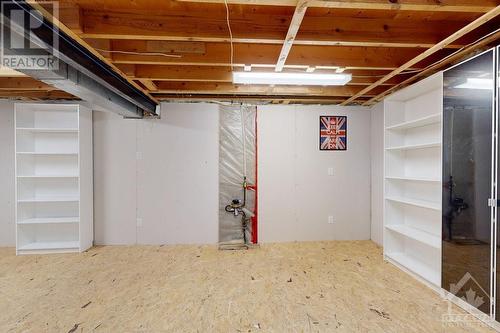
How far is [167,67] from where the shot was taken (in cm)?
283

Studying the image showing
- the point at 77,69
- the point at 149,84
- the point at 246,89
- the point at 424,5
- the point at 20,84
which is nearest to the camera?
the point at 424,5

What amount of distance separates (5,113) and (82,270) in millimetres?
2860

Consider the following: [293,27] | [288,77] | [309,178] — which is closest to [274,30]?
[293,27]

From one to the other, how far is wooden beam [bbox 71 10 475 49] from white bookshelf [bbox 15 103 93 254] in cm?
219

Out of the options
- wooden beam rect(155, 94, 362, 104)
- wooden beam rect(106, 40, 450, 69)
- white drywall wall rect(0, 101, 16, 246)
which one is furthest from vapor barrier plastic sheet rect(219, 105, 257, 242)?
white drywall wall rect(0, 101, 16, 246)

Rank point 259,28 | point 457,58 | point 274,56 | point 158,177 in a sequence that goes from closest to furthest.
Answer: point 259,28 → point 274,56 → point 457,58 → point 158,177

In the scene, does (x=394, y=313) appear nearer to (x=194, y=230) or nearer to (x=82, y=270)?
(x=194, y=230)

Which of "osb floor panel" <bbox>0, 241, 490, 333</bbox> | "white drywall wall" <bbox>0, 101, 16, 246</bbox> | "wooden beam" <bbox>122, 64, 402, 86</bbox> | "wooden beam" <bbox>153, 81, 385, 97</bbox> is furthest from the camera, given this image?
"white drywall wall" <bbox>0, 101, 16, 246</bbox>

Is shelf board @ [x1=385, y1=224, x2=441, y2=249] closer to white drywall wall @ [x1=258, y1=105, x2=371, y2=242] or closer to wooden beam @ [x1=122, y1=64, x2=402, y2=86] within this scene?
white drywall wall @ [x1=258, y1=105, x2=371, y2=242]

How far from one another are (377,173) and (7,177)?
19.2 feet

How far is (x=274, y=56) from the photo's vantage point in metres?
2.47

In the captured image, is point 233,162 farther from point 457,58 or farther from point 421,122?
point 457,58

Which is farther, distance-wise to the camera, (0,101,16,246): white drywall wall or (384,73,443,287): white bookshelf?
(0,101,16,246): white drywall wall

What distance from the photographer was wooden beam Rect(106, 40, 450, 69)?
7.82 feet
